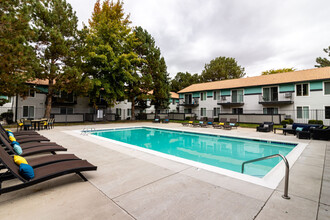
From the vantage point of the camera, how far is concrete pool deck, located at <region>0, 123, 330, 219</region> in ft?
7.32

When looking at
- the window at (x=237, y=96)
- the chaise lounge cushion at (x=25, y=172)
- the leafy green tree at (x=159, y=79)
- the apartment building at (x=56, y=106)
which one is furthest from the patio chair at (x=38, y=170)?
the window at (x=237, y=96)

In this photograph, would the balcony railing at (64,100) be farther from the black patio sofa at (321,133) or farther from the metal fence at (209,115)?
the black patio sofa at (321,133)

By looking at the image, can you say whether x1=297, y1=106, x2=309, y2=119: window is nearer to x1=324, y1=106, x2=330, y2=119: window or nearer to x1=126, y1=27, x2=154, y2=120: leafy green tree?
x1=324, y1=106, x2=330, y2=119: window

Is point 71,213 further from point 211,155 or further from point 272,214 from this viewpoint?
point 211,155

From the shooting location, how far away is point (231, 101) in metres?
24.0

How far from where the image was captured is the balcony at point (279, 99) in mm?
18812

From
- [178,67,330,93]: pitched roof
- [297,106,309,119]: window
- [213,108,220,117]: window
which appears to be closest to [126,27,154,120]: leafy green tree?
[213,108,220,117]: window

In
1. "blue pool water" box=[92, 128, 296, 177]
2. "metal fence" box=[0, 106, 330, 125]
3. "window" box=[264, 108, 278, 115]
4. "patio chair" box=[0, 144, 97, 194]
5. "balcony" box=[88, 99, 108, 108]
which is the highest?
"balcony" box=[88, 99, 108, 108]

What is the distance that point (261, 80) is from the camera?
22344 mm

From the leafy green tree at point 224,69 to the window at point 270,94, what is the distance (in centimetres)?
2123

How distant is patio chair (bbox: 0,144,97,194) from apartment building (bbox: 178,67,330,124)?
21.3 metres

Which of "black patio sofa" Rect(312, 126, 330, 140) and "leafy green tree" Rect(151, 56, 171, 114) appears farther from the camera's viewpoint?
"leafy green tree" Rect(151, 56, 171, 114)

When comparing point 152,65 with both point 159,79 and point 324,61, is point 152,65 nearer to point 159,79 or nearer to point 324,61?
point 159,79

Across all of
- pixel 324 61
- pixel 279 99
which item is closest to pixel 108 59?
pixel 279 99
